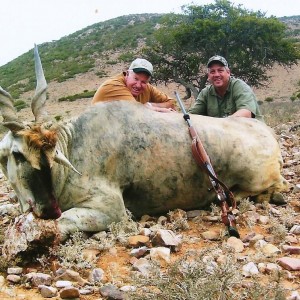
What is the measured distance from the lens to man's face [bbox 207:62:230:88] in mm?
7504

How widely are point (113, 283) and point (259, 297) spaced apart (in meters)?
1.04

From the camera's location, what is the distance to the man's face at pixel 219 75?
7.50 meters

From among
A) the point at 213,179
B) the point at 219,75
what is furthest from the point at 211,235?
the point at 219,75

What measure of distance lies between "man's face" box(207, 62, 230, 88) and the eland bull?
48.2 inches

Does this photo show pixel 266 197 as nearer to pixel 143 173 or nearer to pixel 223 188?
pixel 223 188

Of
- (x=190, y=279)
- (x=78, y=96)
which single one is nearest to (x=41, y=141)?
(x=190, y=279)

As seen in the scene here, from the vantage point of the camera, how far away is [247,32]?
30.2 m

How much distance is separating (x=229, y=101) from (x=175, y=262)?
4.75m

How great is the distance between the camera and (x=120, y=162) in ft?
17.3

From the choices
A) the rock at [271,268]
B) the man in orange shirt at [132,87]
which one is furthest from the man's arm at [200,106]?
the rock at [271,268]

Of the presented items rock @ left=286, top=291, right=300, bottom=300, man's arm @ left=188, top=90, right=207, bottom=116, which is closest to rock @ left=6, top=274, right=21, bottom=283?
rock @ left=286, top=291, right=300, bottom=300

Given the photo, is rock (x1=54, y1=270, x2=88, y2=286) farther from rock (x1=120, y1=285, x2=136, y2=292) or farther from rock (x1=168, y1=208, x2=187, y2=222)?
rock (x1=168, y1=208, x2=187, y2=222)

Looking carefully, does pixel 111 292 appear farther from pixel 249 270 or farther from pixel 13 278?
pixel 249 270

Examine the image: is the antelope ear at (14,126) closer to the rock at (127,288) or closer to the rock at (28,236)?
the rock at (28,236)
